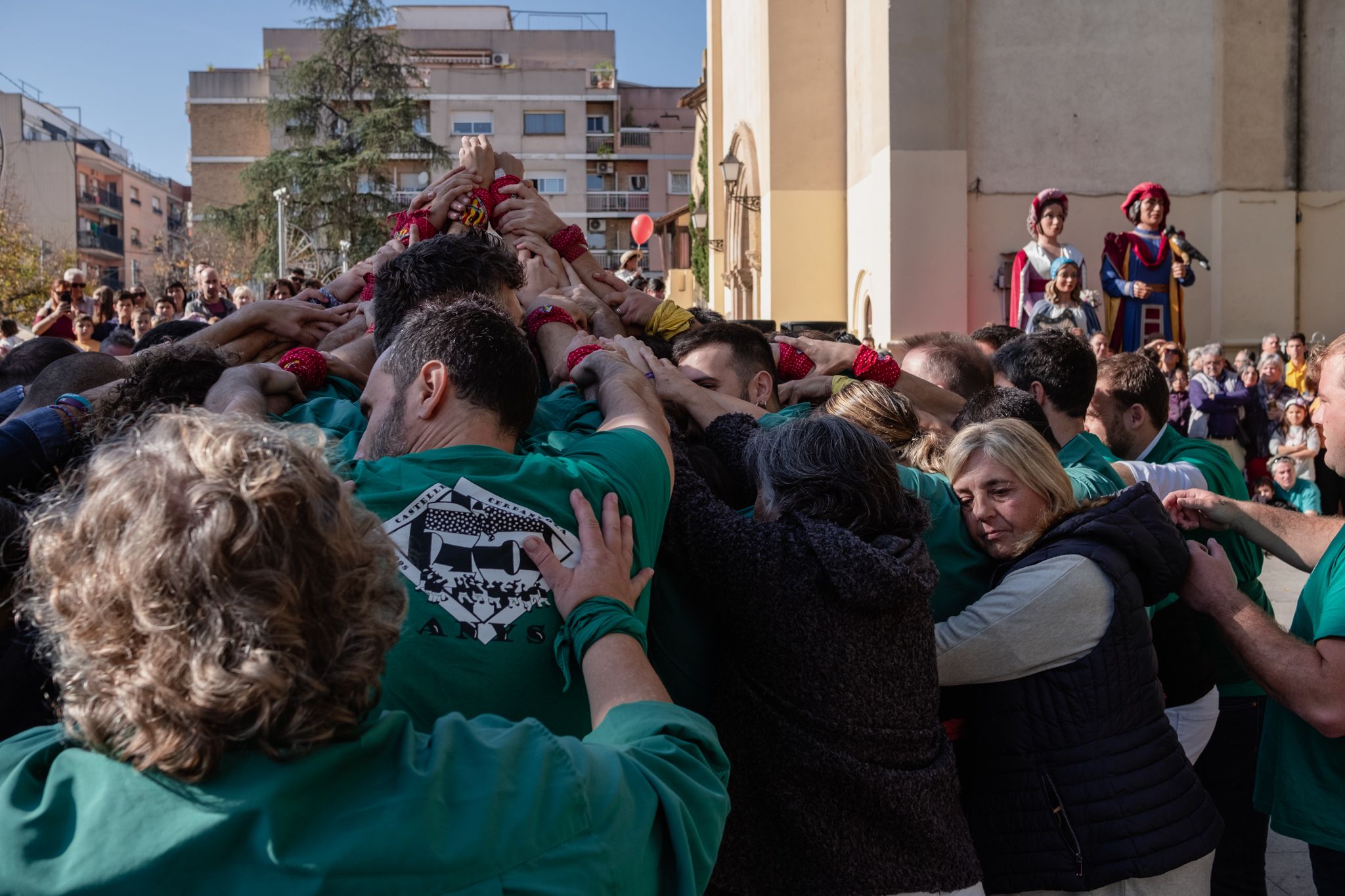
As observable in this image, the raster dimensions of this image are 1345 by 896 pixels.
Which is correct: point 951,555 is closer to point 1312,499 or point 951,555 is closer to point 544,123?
point 1312,499

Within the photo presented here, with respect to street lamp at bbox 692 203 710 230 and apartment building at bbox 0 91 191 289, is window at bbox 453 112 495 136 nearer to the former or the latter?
apartment building at bbox 0 91 191 289

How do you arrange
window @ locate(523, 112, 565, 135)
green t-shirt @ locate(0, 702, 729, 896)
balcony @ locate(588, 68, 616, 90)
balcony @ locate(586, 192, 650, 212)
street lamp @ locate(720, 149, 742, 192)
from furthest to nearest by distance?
balcony @ locate(586, 192, 650, 212), balcony @ locate(588, 68, 616, 90), window @ locate(523, 112, 565, 135), street lamp @ locate(720, 149, 742, 192), green t-shirt @ locate(0, 702, 729, 896)

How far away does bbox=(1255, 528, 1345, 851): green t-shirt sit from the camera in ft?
8.40

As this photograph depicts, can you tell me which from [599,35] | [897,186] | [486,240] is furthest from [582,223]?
[486,240]

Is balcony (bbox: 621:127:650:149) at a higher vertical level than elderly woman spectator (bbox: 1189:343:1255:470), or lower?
higher

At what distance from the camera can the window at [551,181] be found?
5619cm

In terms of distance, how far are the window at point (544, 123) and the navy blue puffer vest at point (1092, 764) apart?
5553cm

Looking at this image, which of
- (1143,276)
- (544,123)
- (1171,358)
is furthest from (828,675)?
(544,123)

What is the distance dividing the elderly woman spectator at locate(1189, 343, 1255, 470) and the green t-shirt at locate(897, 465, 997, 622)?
28.4ft

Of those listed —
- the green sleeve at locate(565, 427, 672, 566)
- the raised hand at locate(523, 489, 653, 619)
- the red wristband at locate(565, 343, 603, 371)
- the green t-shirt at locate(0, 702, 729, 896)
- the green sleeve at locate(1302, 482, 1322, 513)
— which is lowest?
the green sleeve at locate(1302, 482, 1322, 513)

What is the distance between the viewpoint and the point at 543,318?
10.8 feet

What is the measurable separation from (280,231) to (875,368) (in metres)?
29.0

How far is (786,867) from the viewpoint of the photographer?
7.41 ft

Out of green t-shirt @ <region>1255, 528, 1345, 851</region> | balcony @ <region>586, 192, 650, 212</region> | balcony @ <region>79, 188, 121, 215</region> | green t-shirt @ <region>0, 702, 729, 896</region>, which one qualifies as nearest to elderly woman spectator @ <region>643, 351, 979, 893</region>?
green t-shirt @ <region>0, 702, 729, 896</region>
